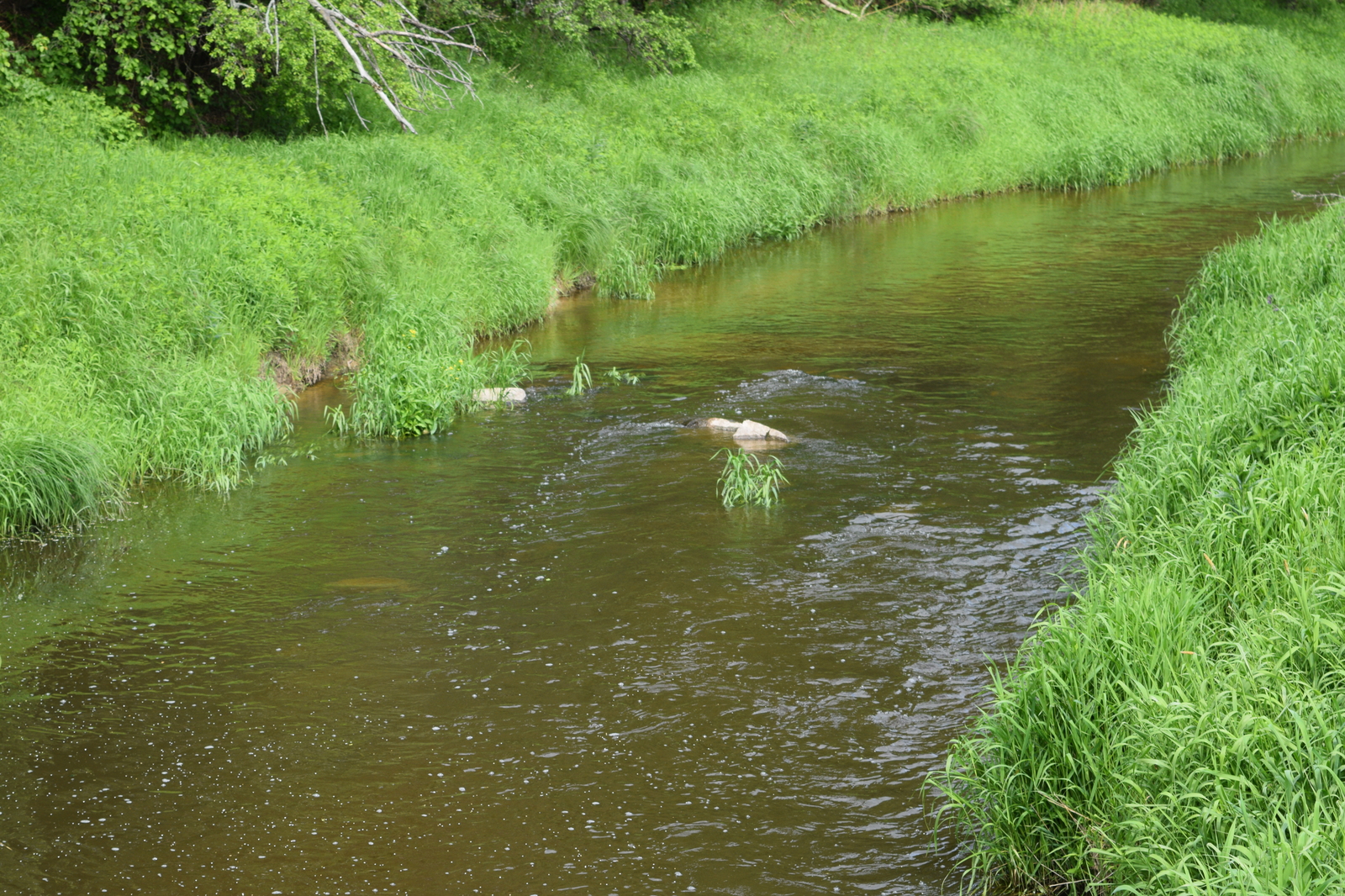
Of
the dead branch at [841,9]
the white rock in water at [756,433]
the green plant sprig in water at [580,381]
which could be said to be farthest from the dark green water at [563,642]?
the dead branch at [841,9]

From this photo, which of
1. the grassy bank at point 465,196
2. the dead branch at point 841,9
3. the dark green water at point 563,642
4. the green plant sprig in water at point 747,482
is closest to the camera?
the dark green water at point 563,642

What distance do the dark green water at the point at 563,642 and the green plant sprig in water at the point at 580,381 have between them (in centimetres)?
16

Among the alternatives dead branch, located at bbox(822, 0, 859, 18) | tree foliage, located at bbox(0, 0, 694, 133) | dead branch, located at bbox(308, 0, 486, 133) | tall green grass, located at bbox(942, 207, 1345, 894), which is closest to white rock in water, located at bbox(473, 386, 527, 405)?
dead branch, located at bbox(308, 0, 486, 133)

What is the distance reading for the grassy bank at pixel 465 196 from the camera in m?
11.0

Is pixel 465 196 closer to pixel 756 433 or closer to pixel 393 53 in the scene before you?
pixel 393 53

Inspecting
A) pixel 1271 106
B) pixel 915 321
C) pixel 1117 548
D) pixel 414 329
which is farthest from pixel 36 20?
pixel 1271 106

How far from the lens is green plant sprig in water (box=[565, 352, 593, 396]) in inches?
518

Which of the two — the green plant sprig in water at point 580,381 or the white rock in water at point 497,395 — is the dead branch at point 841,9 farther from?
the white rock in water at point 497,395

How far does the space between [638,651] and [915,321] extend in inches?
376

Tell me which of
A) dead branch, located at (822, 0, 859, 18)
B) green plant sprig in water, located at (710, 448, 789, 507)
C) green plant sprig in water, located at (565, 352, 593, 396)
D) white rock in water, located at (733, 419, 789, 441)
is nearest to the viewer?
green plant sprig in water, located at (710, 448, 789, 507)

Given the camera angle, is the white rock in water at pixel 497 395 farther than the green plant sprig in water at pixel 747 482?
Yes

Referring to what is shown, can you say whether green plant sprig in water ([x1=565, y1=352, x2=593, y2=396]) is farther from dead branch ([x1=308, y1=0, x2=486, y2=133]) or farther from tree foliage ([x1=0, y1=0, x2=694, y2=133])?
tree foliage ([x1=0, y1=0, x2=694, y2=133])

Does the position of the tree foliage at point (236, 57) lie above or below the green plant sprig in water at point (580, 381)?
above

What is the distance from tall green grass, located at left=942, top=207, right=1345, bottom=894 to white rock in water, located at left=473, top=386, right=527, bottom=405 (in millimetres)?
6774
